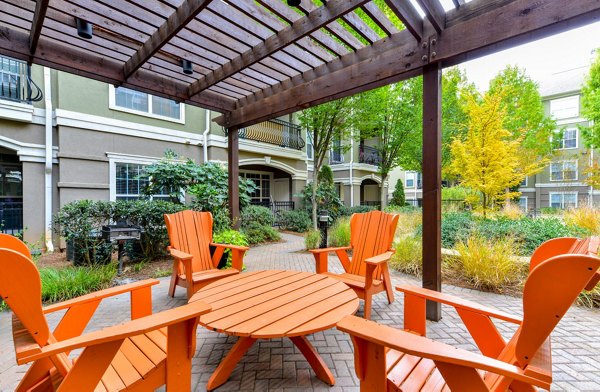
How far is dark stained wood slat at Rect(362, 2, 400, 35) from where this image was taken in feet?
8.16

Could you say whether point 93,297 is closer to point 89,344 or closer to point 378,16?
point 89,344

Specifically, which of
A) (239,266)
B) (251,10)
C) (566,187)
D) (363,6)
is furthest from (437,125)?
(566,187)

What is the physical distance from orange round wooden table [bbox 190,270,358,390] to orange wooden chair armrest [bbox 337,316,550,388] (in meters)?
0.44

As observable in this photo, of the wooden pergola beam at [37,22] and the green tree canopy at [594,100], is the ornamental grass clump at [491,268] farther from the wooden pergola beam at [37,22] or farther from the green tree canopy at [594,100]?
the green tree canopy at [594,100]

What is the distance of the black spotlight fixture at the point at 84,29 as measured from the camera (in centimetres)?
275

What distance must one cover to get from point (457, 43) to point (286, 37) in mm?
1708

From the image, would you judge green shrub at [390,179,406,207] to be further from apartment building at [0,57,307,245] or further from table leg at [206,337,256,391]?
table leg at [206,337,256,391]

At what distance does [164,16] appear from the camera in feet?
9.05

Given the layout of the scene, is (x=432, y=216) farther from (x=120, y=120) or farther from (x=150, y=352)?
(x=120, y=120)

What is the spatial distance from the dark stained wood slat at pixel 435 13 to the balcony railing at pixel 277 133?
7.97 m

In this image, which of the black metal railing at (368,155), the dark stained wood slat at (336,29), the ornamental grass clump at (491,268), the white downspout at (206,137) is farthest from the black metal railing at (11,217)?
the black metal railing at (368,155)

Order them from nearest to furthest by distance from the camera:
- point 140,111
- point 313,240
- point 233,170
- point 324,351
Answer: point 324,351
point 233,170
point 313,240
point 140,111

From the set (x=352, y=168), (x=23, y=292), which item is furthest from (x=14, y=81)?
(x=352, y=168)

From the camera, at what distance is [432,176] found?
2.74 m
